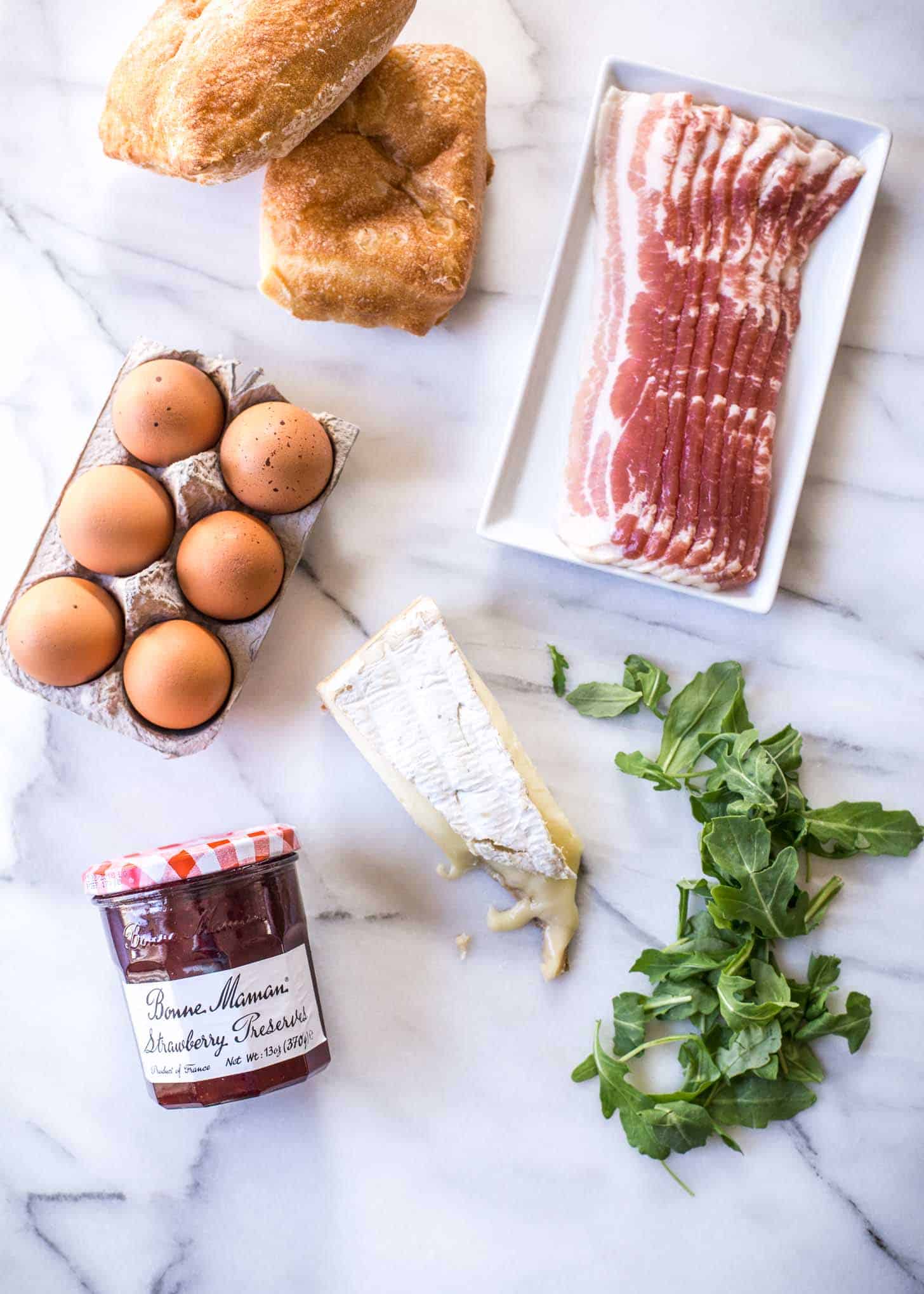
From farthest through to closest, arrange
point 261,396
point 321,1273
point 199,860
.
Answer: point 321,1273
point 261,396
point 199,860

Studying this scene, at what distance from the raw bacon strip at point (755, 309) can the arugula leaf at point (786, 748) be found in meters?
0.28

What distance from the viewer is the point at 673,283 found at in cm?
146

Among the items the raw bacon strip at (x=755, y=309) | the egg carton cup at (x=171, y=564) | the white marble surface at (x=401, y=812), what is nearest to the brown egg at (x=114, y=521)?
the egg carton cup at (x=171, y=564)

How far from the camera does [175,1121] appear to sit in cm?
155

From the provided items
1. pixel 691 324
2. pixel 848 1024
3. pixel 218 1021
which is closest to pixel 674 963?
pixel 848 1024

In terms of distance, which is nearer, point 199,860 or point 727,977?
point 199,860

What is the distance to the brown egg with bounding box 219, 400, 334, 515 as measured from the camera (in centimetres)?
132

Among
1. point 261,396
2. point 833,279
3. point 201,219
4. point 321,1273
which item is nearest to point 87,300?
point 201,219

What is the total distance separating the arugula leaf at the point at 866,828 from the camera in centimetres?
145

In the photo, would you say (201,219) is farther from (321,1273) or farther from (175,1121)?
(321,1273)

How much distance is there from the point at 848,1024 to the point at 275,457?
3.92 ft

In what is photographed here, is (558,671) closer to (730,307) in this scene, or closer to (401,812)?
(401,812)

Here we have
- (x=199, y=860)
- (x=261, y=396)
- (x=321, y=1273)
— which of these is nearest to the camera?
(x=199, y=860)

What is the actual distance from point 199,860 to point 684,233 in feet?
3.78
